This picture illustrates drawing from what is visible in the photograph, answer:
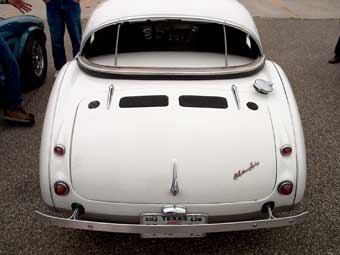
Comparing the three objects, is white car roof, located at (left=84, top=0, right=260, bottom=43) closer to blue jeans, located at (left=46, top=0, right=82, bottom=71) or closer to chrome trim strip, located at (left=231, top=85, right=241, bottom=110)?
chrome trim strip, located at (left=231, top=85, right=241, bottom=110)

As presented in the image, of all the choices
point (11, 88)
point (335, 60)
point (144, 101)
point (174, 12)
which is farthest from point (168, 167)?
point (335, 60)

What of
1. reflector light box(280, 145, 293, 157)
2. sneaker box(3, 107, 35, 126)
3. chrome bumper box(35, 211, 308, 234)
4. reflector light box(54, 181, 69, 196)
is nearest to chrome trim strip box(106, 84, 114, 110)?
reflector light box(54, 181, 69, 196)

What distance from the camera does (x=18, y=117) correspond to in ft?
13.4

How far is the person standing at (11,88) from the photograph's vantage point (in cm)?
382

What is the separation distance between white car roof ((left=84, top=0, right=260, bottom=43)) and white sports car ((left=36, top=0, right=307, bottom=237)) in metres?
0.44

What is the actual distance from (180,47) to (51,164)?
5.08ft

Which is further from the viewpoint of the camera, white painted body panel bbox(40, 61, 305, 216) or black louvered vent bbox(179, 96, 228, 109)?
black louvered vent bbox(179, 96, 228, 109)

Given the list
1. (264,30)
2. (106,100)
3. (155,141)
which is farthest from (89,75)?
(264,30)

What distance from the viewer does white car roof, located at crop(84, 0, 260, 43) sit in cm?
283

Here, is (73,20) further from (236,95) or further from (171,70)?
(236,95)

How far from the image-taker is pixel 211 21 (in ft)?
9.20

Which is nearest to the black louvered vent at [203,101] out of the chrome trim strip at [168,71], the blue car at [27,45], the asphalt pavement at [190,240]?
the chrome trim strip at [168,71]

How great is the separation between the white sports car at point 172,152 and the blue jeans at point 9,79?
1547 mm

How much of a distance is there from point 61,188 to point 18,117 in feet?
7.44
